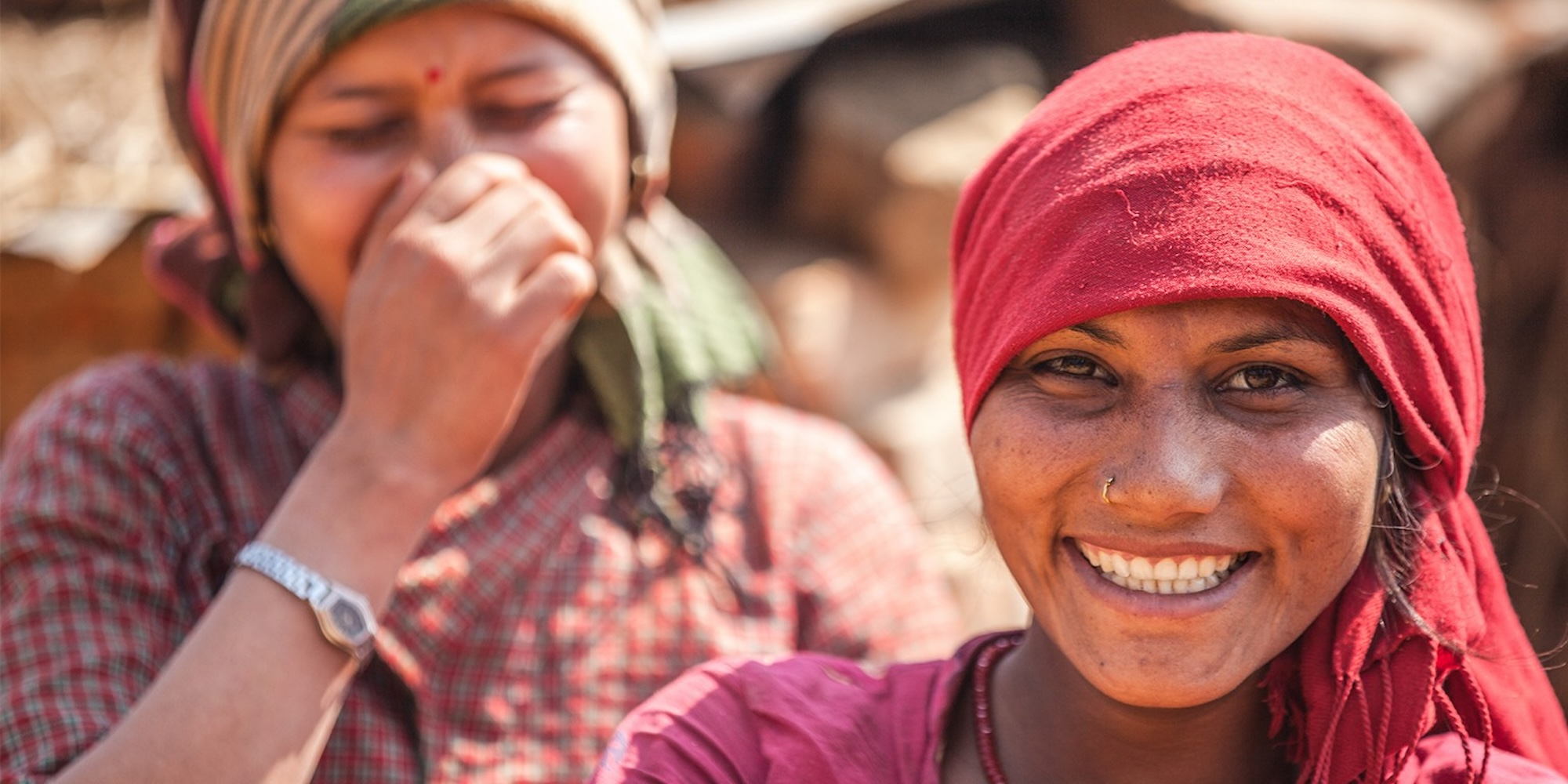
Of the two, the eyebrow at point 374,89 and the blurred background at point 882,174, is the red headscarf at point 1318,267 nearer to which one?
the eyebrow at point 374,89

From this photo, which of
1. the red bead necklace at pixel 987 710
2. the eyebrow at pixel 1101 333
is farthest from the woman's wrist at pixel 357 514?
the eyebrow at pixel 1101 333

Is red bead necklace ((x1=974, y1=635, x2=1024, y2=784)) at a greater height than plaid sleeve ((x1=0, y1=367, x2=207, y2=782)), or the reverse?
red bead necklace ((x1=974, y1=635, x2=1024, y2=784))

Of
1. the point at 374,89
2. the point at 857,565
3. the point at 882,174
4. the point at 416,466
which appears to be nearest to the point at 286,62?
the point at 374,89

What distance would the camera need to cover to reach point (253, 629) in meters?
1.90

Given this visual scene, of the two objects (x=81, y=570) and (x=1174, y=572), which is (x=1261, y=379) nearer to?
(x=1174, y=572)

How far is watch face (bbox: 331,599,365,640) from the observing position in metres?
1.92

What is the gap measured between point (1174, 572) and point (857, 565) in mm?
929

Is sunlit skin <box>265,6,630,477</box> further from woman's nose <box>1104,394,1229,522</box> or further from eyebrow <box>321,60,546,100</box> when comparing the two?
woman's nose <box>1104,394,1229,522</box>

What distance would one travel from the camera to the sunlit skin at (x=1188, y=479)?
1.50 metres

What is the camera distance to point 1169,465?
1489 mm

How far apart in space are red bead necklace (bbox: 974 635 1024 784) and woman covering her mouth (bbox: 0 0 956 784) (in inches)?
20.1

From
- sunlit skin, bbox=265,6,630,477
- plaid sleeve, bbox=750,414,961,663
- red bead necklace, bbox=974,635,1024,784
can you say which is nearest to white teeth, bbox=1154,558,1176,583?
red bead necklace, bbox=974,635,1024,784

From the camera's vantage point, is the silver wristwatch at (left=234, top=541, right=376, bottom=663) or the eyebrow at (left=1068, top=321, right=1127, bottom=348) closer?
the eyebrow at (left=1068, top=321, right=1127, bottom=348)

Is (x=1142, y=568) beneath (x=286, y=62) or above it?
beneath
